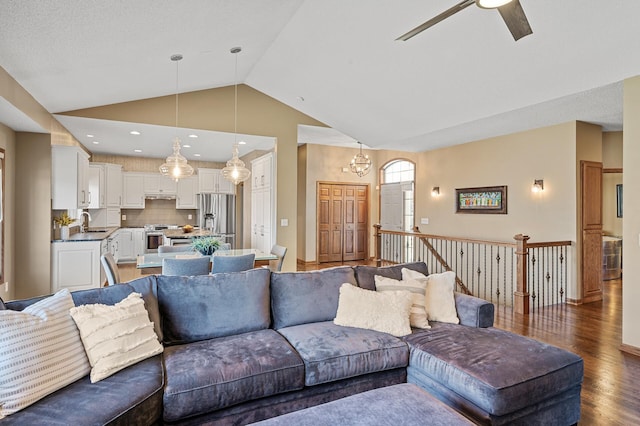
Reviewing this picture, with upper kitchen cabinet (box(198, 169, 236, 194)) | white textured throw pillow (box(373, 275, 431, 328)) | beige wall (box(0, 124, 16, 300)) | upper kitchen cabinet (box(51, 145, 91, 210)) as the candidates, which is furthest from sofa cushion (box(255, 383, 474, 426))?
upper kitchen cabinet (box(198, 169, 236, 194))

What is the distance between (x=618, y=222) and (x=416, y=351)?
23.9ft

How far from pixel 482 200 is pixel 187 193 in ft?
22.4

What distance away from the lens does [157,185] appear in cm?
889

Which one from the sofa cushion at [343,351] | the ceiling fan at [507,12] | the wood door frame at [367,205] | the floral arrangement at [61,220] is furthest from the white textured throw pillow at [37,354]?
the wood door frame at [367,205]

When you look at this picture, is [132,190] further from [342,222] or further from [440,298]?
[440,298]

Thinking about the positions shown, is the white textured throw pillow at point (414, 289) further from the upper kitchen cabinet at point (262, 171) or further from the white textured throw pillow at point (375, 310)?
the upper kitchen cabinet at point (262, 171)

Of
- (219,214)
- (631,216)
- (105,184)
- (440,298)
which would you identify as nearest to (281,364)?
(440,298)

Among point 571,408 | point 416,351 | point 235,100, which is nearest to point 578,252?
point 571,408

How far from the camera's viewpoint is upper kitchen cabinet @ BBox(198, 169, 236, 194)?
9.05 m

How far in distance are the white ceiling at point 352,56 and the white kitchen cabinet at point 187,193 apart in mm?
3430

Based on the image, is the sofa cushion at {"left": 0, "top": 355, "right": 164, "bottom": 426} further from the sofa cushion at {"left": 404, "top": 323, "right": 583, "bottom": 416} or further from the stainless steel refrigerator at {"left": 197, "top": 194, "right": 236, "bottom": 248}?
the stainless steel refrigerator at {"left": 197, "top": 194, "right": 236, "bottom": 248}

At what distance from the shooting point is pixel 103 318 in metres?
2.04

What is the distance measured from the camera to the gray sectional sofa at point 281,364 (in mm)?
1841

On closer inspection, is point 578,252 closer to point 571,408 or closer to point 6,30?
point 571,408
